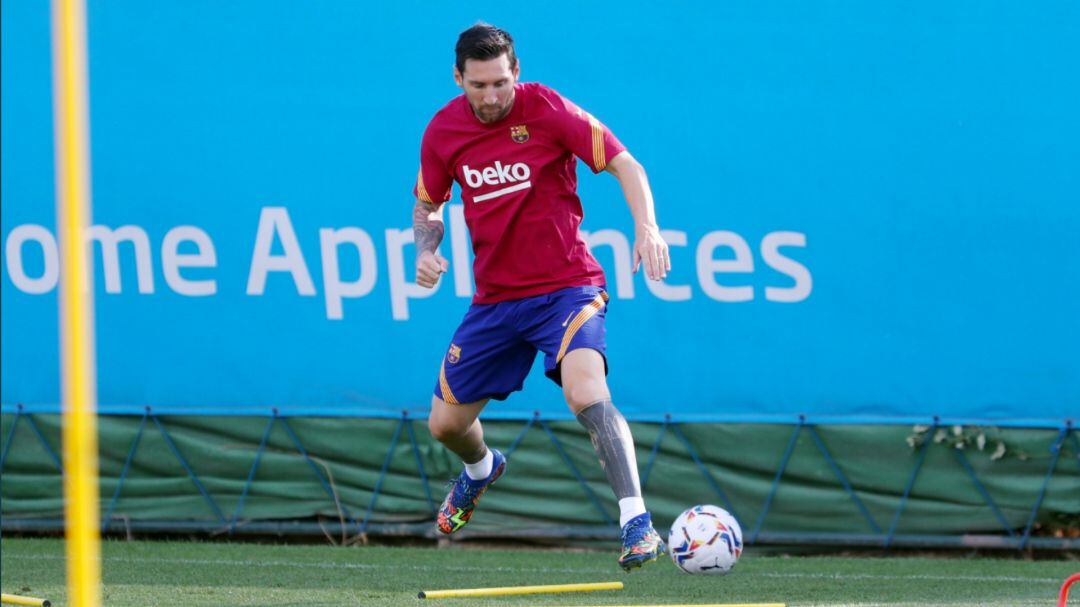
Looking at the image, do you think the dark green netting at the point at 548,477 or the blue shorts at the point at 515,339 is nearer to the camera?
the blue shorts at the point at 515,339

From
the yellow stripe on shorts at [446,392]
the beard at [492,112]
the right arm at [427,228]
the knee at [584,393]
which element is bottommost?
the knee at [584,393]

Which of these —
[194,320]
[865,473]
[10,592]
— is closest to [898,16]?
[865,473]

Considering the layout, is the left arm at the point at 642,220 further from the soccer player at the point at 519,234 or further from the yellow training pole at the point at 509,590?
the yellow training pole at the point at 509,590

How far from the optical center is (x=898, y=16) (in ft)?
26.7

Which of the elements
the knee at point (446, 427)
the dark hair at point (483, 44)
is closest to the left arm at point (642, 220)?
the dark hair at point (483, 44)

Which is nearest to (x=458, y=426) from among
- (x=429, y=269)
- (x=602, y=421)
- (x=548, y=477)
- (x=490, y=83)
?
(x=429, y=269)

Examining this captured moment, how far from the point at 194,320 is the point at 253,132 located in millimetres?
1104

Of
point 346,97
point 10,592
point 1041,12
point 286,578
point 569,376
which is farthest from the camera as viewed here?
point 346,97

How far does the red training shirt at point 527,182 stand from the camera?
5.96 metres

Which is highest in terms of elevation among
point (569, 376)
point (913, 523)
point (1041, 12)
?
point (1041, 12)

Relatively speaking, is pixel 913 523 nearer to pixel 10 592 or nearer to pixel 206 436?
pixel 206 436

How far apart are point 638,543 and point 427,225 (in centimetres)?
169

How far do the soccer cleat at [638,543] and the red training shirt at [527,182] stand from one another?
1055mm

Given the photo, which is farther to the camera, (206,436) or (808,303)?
(206,436)
